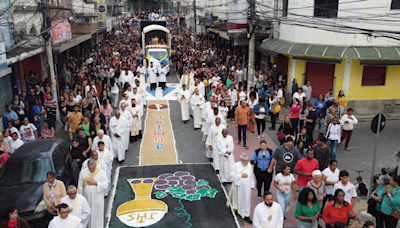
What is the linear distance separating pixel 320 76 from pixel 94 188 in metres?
12.2

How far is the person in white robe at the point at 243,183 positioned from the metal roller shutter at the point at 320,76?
1008cm

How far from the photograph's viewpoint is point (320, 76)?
17.1m

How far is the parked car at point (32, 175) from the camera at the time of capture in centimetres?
734

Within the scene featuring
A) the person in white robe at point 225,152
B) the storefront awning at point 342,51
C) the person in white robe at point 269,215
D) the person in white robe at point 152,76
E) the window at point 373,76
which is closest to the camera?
the person in white robe at point 269,215

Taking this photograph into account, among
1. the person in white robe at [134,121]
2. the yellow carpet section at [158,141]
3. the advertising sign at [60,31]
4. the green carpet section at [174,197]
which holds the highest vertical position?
the advertising sign at [60,31]

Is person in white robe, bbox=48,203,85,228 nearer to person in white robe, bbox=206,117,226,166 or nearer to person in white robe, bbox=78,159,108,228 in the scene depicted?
person in white robe, bbox=78,159,108,228

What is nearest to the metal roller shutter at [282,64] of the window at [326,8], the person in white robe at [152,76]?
the window at [326,8]

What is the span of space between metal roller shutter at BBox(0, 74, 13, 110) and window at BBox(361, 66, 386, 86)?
1437 cm

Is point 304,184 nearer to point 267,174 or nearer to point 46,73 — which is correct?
point 267,174

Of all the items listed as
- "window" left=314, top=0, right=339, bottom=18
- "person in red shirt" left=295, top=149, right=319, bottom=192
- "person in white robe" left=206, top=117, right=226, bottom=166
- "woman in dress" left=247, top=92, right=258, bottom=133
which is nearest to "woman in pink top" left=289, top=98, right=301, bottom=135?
"woman in dress" left=247, top=92, right=258, bottom=133

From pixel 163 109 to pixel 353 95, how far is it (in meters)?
8.19

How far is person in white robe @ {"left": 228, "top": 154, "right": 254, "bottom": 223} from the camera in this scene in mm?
8039

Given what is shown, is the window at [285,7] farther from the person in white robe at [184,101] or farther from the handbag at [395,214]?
the handbag at [395,214]

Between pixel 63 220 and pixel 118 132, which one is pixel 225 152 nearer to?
pixel 118 132
